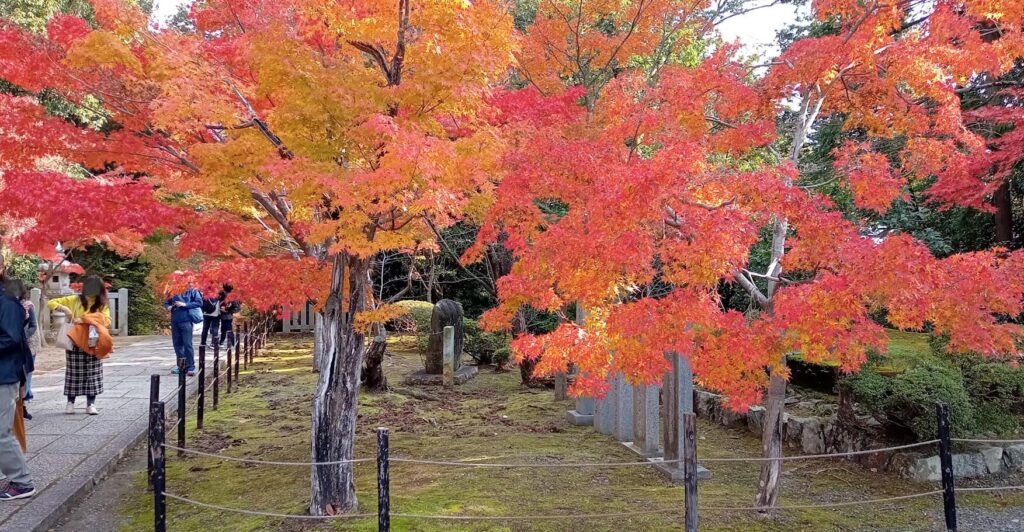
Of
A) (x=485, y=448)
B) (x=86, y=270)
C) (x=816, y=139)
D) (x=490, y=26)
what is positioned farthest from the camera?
(x=86, y=270)

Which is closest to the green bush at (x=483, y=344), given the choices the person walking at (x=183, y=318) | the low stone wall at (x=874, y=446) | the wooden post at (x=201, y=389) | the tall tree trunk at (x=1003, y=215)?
the person walking at (x=183, y=318)

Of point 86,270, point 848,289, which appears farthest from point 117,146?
point 86,270

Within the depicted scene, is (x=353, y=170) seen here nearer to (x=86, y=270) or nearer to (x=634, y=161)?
(x=634, y=161)

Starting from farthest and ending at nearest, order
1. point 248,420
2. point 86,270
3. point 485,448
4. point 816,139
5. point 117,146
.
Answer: point 86,270
point 816,139
point 248,420
point 485,448
point 117,146

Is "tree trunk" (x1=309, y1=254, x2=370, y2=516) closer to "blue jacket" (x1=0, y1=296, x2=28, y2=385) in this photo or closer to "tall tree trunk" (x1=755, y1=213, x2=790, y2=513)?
"blue jacket" (x1=0, y1=296, x2=28, y2=385)

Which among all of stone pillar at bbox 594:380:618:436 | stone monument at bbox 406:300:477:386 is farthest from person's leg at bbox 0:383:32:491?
stone monument at bbox 406:300:477:386

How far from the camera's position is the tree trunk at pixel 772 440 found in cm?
552

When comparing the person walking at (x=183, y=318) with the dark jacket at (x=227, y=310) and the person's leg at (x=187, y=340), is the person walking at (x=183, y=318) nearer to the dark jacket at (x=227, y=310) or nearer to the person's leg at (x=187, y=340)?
the person's leg at (x=187, y=340)

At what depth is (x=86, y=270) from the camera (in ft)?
63.1

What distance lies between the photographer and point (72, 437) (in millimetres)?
7352

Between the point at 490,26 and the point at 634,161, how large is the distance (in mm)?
1693

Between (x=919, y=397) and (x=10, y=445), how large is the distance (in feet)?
26.6

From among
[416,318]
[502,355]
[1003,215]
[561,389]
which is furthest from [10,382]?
[1003,215]

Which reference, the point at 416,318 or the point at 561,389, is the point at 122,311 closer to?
the point at 416,318
